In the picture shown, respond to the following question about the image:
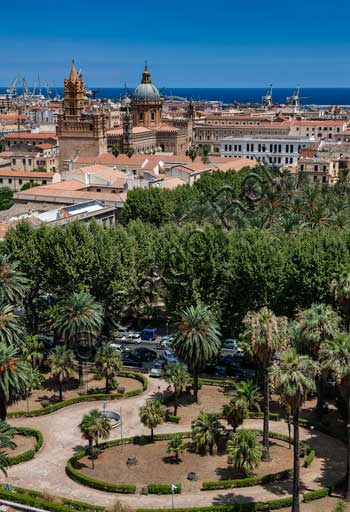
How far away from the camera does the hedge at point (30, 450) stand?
142 feet

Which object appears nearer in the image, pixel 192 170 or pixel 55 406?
pixel 55 406

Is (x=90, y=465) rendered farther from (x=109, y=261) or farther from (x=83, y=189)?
(x=83, y=189)

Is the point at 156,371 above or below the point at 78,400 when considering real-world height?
above

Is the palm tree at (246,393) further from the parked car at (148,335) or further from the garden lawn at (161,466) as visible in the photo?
the parked car at (148,335)

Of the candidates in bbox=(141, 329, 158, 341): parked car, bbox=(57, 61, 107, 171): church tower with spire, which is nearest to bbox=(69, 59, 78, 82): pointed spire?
bbox=(57, 61, 107, 171): church tower with spire

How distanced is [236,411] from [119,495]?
30.3 feet

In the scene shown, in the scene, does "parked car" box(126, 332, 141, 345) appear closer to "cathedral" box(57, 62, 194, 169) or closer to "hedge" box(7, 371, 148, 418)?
"hedge" box(7, 371, 148, 418)

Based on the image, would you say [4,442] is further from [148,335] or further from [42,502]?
[148,335]

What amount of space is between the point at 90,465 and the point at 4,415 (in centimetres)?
762

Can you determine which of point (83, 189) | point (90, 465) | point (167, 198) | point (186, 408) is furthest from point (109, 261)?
point (83, 189)

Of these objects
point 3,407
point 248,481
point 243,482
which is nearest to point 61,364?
point 3,407

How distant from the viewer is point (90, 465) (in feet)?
141

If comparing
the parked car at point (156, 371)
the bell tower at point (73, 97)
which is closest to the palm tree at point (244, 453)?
the parked car at point (156, 371)

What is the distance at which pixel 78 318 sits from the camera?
5319 cm
